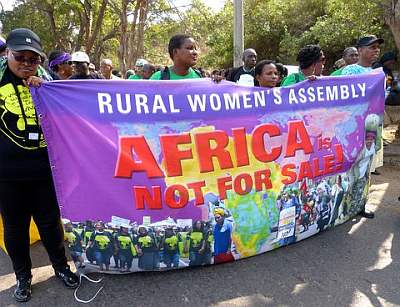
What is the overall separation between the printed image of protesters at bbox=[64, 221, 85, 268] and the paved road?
0.20 meters

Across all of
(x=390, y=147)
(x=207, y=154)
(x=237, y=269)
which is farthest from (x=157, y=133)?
(x=390, y=147)

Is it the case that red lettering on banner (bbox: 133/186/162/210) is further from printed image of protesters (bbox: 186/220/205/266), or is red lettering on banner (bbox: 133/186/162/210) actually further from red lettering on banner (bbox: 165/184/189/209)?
printed image of protesters (bbox: 186/220/205/266)

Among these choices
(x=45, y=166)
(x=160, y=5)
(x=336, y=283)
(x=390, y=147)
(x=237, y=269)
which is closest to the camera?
(x=45, y=166)

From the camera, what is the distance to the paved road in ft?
9.25

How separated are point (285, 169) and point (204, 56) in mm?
18263

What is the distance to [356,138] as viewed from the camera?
388 cm

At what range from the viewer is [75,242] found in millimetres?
2908

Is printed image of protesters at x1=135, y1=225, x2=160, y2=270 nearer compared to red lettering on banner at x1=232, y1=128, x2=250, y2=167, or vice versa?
printed image of protesters at x1=135, y1=225, x2=160, y2=270

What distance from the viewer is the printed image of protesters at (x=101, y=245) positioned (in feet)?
9.55

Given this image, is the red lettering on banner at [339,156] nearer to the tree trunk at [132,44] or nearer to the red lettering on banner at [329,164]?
the red lettering on banner at [329,164]

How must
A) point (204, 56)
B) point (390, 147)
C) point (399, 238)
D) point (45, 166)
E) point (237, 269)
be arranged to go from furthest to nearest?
point (204, 56) < point (390, 147) < point (399, 238) < point (237, 269) < point (45, 166)

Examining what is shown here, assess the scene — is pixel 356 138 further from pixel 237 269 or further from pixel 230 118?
pixel 237 269

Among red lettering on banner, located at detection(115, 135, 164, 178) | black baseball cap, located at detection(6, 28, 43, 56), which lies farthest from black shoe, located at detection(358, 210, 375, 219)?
black baseball cap, located at detection(6, 28, 43, 56)

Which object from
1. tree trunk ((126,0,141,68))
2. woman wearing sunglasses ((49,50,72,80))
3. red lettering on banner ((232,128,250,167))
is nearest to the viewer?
red lettering on banner ((232,128,250,167))
